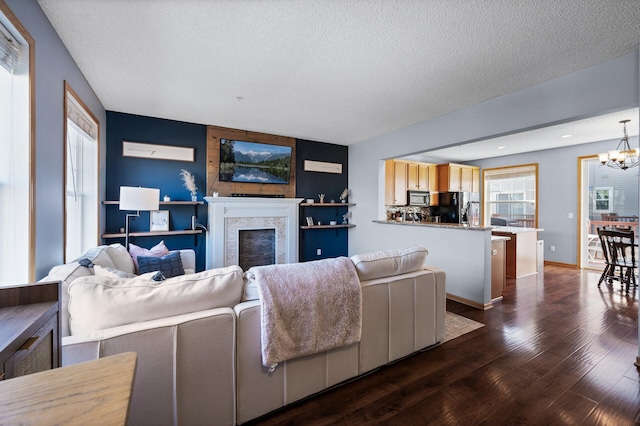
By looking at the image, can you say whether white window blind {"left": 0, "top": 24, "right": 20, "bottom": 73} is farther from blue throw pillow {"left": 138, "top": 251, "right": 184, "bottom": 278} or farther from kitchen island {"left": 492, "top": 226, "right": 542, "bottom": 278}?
kitchen island {"left": 492, "top": 226, "right": 542, "bottom": 278}

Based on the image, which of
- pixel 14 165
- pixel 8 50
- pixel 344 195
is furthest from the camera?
pixel 344 195

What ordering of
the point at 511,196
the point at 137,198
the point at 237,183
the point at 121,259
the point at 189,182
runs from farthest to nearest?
the point at 511,196 → the point at 237,183 → the point at 189,182 → the point at 137,198 → the point at 121,259

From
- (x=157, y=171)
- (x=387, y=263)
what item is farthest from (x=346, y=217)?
(x=387, y=263)

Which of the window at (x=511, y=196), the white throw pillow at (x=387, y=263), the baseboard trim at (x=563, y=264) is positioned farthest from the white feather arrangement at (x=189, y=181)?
the baseboard trim at (x=563, y=264)

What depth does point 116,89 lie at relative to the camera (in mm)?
3012

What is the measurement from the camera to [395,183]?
5656mm

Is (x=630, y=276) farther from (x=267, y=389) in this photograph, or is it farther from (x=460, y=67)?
(x=267, y=389)

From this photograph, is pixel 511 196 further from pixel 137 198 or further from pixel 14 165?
pixel 14 165

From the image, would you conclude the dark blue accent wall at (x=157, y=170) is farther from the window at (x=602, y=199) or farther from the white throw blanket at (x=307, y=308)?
the window at (x=602, y=199)

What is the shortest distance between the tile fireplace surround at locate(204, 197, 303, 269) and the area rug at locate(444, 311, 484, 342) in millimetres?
2711

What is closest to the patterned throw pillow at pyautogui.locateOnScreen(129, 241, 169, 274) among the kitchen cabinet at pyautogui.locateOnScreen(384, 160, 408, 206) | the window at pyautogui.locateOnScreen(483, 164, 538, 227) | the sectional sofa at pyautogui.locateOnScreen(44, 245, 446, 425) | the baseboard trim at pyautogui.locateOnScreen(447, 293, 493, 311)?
the sectional sofa at pyautogui.locateOnScreen(44, 245, 446, 425)

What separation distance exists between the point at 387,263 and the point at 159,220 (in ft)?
11.4

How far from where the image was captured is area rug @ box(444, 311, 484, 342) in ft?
8.76

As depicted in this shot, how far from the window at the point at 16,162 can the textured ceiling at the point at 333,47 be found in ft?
1.57
